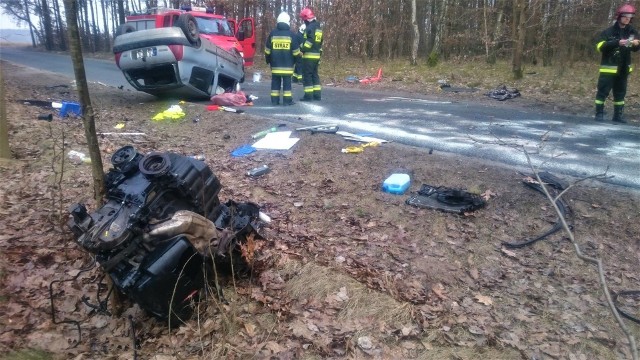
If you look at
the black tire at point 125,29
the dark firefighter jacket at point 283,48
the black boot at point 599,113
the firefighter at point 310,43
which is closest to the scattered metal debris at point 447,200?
the black boot at point 599,113

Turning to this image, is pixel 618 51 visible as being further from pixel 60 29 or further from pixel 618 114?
pixel 60 29

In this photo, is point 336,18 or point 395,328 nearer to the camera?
point 395,328

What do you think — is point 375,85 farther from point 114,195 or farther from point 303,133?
point 114,195

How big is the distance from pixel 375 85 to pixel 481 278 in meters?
11.4

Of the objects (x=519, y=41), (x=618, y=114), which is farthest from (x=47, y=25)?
(x=618, y=114)

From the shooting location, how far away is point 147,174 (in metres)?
3.15

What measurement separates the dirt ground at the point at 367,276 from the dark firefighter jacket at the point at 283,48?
4.36m

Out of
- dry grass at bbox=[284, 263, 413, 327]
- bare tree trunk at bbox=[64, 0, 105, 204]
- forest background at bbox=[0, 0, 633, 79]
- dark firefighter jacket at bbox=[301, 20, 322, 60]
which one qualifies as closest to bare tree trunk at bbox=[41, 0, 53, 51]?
forest background at bbox=[0, 0, 633, 79]

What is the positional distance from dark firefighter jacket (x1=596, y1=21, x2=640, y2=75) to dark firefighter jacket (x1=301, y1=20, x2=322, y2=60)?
511 cm

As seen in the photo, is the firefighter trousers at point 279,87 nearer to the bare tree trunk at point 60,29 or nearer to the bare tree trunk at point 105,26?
the bare tree trunk at point 105,26

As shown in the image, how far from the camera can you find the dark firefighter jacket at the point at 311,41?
31.6 feet

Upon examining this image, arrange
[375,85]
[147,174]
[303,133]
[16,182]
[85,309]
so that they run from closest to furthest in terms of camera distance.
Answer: [147,174] < [85,309] < [16,182] < [303,133] < [375,85]

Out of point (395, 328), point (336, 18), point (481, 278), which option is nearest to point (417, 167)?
point (481, 278)

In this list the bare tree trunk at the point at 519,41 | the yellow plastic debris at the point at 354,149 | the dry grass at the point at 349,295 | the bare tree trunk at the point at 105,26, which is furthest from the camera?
the bare tree trunk at the point at 105,26
